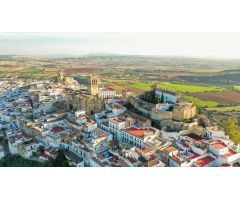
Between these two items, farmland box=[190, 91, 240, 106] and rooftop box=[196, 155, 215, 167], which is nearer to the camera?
rooftop box=[196, 155, 215, 167]

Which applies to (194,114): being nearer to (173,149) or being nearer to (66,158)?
(173,149)

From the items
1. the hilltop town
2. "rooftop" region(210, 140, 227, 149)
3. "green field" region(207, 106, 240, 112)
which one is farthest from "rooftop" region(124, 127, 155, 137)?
"green field" region(207, 106, 240, 112)

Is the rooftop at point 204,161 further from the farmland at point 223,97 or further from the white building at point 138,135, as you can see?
the farmland at point 223,97

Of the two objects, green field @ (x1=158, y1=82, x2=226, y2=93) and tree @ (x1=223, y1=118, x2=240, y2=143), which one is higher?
tree @ (x1=223, y1=118, x2=240, y2=143)

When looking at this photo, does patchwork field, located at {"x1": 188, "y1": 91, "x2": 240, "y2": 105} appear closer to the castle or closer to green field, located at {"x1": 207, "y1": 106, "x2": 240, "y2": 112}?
green field, located at {"x1": 207, "y1": 106, "x2": 240, "y2": 112}

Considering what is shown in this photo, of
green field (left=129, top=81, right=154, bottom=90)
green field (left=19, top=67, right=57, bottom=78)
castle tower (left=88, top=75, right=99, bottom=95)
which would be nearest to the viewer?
castle tower (left=88, top=75, right=99, bottom=95)

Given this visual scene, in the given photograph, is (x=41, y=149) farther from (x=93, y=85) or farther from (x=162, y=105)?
(x=162, y=105)
